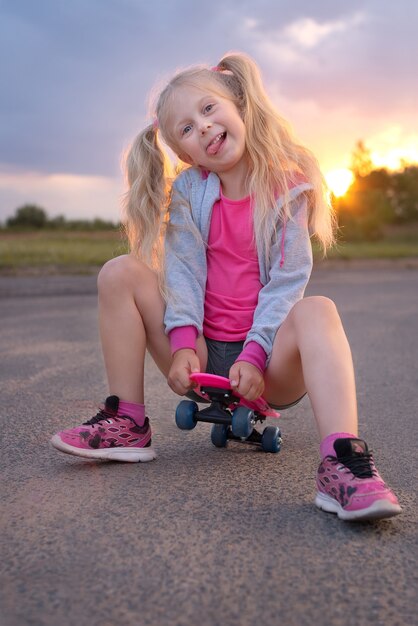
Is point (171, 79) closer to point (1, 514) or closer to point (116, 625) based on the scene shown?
point (1, 514)

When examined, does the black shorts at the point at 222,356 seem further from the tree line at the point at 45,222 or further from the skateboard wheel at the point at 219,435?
the tree line at the point at 45,222

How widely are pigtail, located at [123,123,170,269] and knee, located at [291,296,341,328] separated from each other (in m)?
0.68

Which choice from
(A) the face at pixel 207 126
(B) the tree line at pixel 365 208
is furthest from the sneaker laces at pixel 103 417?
(B) the tree line at pixel 365 208

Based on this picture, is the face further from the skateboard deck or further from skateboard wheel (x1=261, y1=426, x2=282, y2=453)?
skateboard wheel (x1=261, y1=426, x2=282, y2=453)

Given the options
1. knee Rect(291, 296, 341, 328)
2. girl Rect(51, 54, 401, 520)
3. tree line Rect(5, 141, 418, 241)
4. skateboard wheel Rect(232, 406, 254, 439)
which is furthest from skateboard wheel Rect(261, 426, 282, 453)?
tree line Rect(5, 141, 418, 241)

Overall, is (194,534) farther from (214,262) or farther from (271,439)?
(214,262)

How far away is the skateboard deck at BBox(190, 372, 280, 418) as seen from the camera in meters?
2.37

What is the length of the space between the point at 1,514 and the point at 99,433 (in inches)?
20.5

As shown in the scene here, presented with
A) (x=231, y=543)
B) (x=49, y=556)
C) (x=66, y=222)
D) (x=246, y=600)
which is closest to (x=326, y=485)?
(x=231, y=543)

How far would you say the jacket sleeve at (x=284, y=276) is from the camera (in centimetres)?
246

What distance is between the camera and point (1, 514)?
205 centimetres

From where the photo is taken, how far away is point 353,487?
78.3 inches

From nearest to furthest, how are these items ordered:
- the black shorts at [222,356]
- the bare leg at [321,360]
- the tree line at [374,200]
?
the bare leg at [321,360], the black shorts at [222,356], the tree line at [374,200]

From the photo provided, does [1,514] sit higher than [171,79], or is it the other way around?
[171,79]
